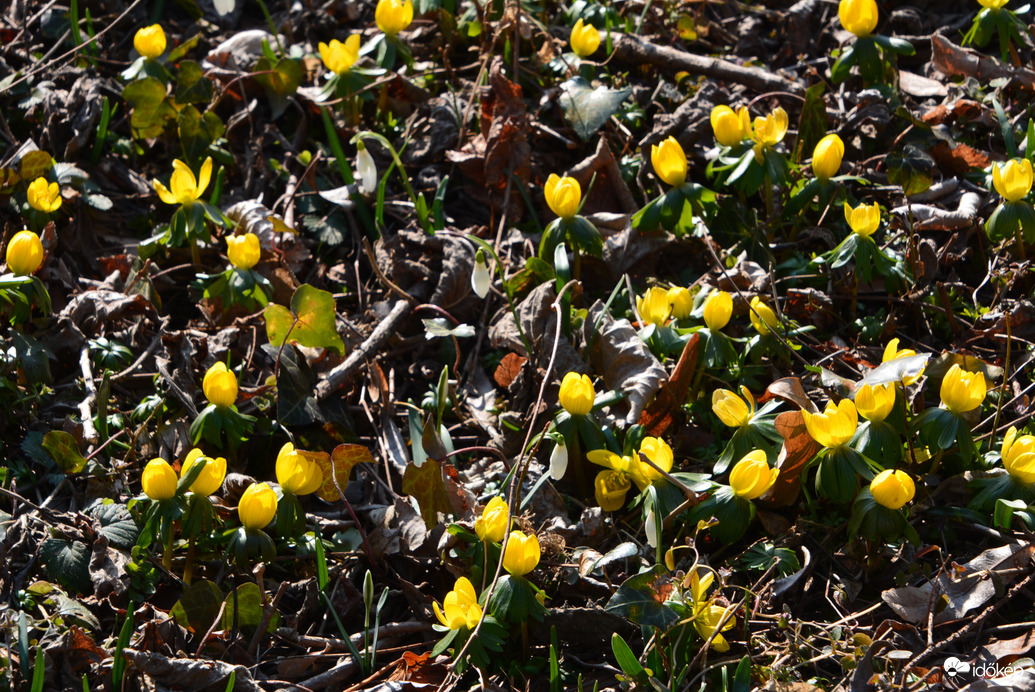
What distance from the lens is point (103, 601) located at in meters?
1.68

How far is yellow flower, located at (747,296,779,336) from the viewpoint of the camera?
1972 millimetres

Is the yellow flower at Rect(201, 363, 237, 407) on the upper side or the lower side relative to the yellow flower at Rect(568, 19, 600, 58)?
lower

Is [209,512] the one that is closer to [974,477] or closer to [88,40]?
[974,477]

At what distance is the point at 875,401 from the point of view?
162cm

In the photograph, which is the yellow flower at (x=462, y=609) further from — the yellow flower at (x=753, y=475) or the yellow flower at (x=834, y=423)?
the yellow flower at (x=834, y=423)

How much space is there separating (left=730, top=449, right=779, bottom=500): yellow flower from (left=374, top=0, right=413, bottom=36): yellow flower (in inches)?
70.4

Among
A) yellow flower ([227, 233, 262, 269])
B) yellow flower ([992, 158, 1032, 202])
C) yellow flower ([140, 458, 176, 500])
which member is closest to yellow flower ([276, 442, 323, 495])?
yellow flower ([140, 458, 176, 500])

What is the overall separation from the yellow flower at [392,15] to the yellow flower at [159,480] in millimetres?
1613

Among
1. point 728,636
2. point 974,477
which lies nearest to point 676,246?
point 974,477

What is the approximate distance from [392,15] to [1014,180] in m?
1.81

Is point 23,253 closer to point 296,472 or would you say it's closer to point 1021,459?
point 296,472

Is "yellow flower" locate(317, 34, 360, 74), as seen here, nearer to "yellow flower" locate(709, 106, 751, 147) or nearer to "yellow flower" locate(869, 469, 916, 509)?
"yellow flower" locate(709, 106, 751, 147)

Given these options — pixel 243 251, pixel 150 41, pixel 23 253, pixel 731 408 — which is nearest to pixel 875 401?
pixel 731 408

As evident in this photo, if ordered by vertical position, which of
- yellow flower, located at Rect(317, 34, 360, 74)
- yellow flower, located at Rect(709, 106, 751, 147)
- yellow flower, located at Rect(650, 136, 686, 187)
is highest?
yellow flower, located at Rect(317, 34, 360, 74)
